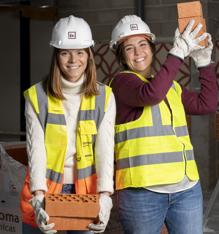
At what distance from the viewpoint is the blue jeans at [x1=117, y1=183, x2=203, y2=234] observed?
246cm

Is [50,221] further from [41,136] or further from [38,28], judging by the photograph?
[38,28]

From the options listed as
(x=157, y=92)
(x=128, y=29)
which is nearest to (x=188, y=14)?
(x=128, y=29)

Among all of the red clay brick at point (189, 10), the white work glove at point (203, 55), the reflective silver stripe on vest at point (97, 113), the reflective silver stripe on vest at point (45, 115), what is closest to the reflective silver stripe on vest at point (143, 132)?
the reflective silver stripe on vest at point (97, 113)

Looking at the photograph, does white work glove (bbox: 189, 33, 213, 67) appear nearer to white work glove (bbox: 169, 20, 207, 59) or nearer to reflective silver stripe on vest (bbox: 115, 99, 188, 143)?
white work glove (bbox: 169, 20, 207, 59)

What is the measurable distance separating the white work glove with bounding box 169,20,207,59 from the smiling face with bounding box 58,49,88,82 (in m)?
0.35

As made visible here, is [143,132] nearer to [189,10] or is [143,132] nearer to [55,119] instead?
[55,119]

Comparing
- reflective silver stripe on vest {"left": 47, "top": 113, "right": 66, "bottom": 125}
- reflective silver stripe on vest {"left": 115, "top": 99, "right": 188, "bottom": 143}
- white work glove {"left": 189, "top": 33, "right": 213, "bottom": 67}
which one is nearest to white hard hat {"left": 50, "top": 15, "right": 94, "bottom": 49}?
reflective silver stripe on vest {"left": 47, "top": 113, "right": 66, "bottom": 125}

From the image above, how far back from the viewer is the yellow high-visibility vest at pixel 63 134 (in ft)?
7.82

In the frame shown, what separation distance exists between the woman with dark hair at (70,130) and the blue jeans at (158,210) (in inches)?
4.2

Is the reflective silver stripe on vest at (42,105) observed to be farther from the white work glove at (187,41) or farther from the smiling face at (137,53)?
the white work glove at (187,41)

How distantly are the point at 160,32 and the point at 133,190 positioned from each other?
14.2 feet

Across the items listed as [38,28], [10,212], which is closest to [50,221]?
[10,212]

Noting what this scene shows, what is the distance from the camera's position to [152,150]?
2451mm

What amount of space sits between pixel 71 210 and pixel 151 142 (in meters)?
0.40
